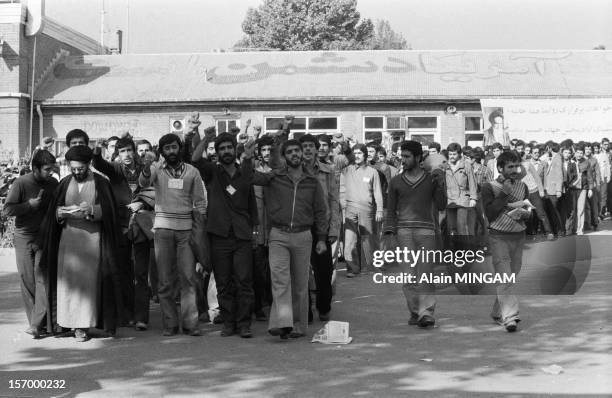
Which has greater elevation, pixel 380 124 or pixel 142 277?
pixel 380 124

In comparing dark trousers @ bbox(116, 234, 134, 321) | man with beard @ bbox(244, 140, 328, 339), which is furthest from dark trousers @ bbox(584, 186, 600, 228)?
dark trousers @ bbox(116, 234, 134, 321)

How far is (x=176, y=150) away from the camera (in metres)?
8.65

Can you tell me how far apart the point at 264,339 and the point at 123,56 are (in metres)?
29.5

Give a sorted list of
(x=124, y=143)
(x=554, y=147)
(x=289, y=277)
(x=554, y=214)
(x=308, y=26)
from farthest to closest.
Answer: (x=308, y=26) < (x=554, y=147) < (x=554, y=214) < (x=124, y=143) < (x=289, y=277)

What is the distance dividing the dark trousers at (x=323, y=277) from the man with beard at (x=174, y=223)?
1.42m

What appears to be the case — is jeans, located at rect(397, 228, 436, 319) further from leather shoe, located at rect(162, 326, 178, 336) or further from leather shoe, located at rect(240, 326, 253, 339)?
leather shoe, located at rect(162, 326, 178, 336)

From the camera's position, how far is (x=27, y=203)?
8742mm

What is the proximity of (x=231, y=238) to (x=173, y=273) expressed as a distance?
707mm

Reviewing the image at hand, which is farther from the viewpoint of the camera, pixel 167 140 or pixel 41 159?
pixel 41 159

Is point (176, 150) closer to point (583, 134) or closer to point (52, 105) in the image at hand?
point (583, 134)

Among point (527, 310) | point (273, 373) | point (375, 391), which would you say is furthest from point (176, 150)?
point (527, 310)

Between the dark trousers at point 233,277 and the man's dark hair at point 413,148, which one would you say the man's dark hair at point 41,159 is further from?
the man's dark hair at point 413,148

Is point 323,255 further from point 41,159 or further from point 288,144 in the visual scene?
point 41,159

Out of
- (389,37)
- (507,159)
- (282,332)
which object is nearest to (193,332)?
(282,332)
